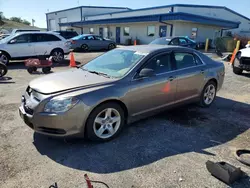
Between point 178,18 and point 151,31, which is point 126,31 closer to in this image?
point 151,31

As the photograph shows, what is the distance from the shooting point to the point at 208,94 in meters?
5.60

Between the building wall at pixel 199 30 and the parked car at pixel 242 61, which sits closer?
the parked car at pixel 242 61

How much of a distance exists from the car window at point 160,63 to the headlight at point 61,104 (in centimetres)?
160

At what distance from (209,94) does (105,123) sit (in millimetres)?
3123

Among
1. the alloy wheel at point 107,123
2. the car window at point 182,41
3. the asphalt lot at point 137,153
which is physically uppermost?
the car window at point 182,41

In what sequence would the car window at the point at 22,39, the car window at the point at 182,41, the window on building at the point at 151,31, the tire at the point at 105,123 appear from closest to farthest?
1. the tire at the point at 105,123
2. the car window at the point at 22,39
3. the car window at the point at 182,41
4. the window on building at the point at 151,31

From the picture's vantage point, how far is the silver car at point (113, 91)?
335 cm

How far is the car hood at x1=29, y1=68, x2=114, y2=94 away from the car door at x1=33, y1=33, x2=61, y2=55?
29.9 feet

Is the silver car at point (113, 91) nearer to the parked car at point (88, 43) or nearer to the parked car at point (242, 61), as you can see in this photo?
the parked car at point (242, 61)

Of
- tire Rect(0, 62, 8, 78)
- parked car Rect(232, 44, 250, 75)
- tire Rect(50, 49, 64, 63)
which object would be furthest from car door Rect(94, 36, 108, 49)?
parked car Rect(232, 44, 250, 75)

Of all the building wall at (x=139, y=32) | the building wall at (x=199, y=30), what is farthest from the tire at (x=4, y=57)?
the building wall at (x=139, y=32)

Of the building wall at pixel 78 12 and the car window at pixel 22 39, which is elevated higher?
the building wall at pixel 78 12

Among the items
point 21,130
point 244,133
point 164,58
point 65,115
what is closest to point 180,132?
point 244,133

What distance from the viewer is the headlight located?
10.8ft
